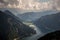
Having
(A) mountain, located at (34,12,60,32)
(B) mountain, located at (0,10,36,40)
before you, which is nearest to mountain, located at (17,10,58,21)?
(A) mountain, located at (34,12,60,32)

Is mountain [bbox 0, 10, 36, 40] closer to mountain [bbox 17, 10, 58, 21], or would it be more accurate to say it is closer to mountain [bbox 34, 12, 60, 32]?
mountain [bbox 17, 10, 58, 21]

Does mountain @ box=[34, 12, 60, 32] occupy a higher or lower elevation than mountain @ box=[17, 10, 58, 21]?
lower

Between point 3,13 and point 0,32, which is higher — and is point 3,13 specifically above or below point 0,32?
above

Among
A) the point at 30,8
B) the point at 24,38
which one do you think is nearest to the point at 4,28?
the point at 24,38

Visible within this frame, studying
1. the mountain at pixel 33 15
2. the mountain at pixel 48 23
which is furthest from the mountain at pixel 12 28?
the mountain at pixel 48 23

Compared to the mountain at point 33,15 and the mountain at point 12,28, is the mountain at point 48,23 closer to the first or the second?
the mountain at point 33,15

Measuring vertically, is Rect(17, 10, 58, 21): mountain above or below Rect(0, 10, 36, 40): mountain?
above

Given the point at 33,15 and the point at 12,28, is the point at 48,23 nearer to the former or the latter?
the point at 33,15

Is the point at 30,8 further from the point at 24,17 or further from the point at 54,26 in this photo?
the point at 54,26
